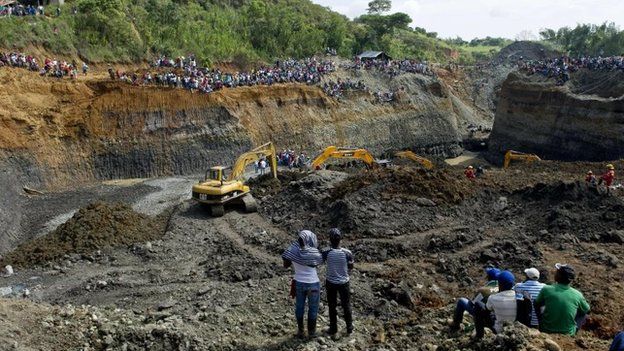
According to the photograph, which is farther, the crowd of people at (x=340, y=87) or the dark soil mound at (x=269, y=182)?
the crowd of people at (x=340, y=87)

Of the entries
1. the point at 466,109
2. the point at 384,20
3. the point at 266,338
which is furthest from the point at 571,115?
the point at 384,20

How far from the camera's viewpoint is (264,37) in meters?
50.0

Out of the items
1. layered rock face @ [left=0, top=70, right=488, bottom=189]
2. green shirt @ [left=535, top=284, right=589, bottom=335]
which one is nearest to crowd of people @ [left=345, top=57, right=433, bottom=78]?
layered rock face @ [left=0, top=70, right=488, bottom=189]

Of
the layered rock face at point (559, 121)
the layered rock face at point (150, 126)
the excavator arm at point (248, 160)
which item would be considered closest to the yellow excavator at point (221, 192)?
the excavator arm at point (248, 160)

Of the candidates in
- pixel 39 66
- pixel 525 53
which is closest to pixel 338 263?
pixel 39 66

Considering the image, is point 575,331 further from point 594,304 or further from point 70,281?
point 70,281

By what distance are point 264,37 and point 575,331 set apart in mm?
45390

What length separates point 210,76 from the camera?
1310 inches

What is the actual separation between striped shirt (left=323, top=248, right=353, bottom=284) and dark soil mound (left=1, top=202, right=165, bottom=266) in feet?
34.3

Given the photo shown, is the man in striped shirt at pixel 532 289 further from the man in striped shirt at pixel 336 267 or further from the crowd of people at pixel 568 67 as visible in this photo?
the crowd of people at pixel 568 67

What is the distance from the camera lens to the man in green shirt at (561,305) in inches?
294

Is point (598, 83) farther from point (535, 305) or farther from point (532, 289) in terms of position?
point (535, 305)

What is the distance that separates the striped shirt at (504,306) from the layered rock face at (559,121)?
29.7 m

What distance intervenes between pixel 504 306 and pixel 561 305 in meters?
0.73
